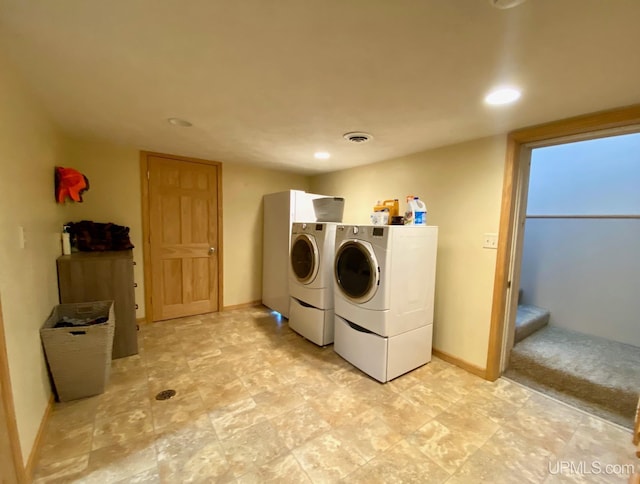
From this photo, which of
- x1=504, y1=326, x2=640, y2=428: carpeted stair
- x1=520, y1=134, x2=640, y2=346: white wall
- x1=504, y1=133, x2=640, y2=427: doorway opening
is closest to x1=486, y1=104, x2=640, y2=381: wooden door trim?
x1=504, y1=133, x2=640, y2=427: doorway opening

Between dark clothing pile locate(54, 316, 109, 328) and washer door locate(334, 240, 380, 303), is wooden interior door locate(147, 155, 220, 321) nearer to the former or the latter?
dark clothing pile locate(54, 316, 109, 328)

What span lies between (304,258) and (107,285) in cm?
181

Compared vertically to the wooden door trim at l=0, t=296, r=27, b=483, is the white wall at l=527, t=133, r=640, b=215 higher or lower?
higher

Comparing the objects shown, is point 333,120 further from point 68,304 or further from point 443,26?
point 68,304

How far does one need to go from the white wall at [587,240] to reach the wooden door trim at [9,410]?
4884 millimetres

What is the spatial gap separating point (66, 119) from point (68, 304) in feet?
4.90

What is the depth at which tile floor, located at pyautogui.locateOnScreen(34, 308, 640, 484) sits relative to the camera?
140 centimetres

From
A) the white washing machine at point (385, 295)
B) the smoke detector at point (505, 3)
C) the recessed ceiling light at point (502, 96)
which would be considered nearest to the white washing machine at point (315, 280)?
the white washing machine at point (385, 295)

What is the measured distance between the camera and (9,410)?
1150 mm

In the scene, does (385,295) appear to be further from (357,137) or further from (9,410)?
(9,410)

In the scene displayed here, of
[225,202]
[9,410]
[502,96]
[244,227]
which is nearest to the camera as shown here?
[9,410]

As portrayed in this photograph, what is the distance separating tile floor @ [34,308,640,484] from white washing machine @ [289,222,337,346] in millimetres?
438

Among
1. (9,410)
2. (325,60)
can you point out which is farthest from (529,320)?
(9,410)

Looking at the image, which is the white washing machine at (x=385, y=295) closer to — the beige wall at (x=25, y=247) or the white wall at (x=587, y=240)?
the beige wall at (x=25, y=247)
